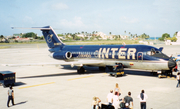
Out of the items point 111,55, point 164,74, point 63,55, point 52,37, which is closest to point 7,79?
point 63,55

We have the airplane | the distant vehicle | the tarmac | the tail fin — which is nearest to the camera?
the tarmac

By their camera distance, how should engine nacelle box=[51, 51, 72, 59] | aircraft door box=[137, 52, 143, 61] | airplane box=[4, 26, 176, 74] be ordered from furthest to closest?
engine nacelle box=[51, 51, 72, 59]
aircraft door box=[137, 52, 143, 61]
airplane box=[4, 26, 176, 74]

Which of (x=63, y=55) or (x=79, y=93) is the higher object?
(x=63, y=55)

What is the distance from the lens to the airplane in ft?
69.5

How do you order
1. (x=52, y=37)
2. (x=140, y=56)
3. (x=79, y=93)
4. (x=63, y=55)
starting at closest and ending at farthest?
(x=79, y=93) < (x=140, y=56) < (x=63, y=55) < (x=52, y=37)

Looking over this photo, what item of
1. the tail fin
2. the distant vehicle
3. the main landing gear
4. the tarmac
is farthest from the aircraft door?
the tail fin

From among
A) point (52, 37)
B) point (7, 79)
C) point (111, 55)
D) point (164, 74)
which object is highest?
point (52, 37)

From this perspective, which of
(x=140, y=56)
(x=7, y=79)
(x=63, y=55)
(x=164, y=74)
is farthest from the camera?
(x=63, y=55)

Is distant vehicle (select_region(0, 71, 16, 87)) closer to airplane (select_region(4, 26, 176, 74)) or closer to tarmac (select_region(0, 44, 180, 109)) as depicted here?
tarmac (select_region(0, 44, 180, 109))

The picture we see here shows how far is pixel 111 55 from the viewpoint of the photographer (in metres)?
24.2

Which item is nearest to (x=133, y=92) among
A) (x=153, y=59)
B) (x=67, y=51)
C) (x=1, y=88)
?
(x=153, y=59)

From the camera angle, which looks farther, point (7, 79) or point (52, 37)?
point (52, 37)

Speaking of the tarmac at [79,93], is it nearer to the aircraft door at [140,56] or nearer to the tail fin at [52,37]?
the aircraft door at [140,56]

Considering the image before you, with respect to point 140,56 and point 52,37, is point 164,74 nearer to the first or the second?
point 140,56
